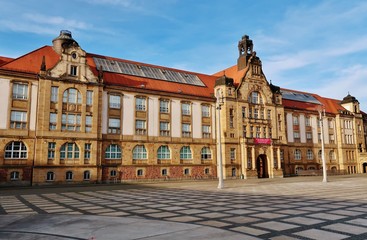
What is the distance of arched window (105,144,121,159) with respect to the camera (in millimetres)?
42750

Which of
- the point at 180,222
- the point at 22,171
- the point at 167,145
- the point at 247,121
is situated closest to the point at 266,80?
the point at 247,121

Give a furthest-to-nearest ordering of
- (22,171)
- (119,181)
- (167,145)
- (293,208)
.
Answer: (167,145) → (119,181) → (22,171) → (293,208)

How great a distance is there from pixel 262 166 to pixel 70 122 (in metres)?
36.2

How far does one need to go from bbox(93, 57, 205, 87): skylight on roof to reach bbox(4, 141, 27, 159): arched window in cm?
1671

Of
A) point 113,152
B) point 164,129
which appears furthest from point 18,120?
point 164,129

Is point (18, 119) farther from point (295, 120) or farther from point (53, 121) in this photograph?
point (295, 120)

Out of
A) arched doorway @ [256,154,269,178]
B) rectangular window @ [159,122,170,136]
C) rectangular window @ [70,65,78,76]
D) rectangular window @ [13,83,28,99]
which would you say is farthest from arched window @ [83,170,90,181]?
arched doorway @ [256,154,269,178]

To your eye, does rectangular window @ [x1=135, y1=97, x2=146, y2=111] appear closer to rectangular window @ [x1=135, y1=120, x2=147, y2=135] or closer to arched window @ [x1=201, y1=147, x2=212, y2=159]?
rectangular window @ [x1=135, y1=120, x2=147, y2=135]

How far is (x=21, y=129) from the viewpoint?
37.2 m

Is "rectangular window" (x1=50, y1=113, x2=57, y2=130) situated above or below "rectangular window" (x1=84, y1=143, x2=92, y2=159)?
above

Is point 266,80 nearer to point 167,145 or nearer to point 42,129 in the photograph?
point 167,145

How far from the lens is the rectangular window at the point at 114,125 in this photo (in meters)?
43.5

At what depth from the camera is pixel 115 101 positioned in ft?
146

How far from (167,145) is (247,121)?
664 inches
